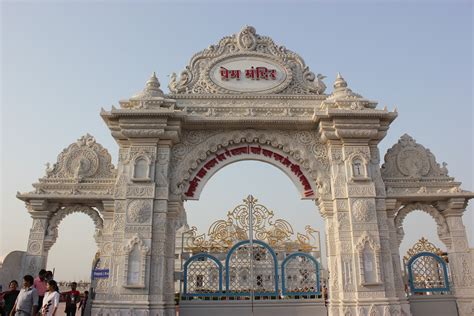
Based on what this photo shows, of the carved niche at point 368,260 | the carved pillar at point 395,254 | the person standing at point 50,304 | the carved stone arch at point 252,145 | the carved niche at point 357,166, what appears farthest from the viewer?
the carved stone arch at point 252,145

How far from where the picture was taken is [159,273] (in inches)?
301

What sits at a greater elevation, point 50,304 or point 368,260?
point 368,260

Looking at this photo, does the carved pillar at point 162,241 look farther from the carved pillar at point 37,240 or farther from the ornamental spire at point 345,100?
the ornamental spire at point 345,100

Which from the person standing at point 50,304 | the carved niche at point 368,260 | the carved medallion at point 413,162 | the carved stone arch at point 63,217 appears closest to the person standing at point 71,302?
the carved stone arch at point 63,217

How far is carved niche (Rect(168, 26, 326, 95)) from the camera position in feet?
30.6

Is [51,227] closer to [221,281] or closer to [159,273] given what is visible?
[159,273]

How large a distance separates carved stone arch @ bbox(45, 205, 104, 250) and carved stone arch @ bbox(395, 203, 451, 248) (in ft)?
22.1

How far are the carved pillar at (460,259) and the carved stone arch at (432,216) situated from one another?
0.09 meters

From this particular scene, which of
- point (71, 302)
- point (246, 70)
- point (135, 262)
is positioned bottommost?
point (71, 302)

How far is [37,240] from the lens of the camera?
8172 mm

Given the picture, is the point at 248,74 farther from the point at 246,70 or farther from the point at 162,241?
the point at 162,241

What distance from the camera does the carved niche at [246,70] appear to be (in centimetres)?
934

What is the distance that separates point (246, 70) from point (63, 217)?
5596 mm

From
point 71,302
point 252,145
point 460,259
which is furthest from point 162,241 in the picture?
point 460,259
